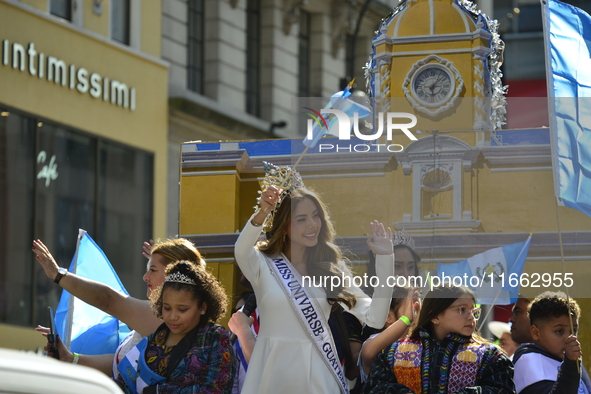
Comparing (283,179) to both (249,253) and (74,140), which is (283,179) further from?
(74,140)

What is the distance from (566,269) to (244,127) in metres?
14.8

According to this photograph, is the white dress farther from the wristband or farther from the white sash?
the wristband

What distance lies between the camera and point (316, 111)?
637 centimetres

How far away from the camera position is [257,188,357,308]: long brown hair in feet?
18.7

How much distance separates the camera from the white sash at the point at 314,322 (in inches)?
219

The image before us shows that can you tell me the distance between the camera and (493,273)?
6102 millimetres

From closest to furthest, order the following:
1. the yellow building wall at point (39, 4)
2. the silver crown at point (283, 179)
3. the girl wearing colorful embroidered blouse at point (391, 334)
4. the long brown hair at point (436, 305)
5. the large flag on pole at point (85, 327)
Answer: the long brown hair at point (436, 305)
the girl wearing colorful embroidered blouse at point (391, 334)
the silver crown at point (283, 179)
the large flag on pole at point (85, 327)
the yellow building wall at point (39, 4)

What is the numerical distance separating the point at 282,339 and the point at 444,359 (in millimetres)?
794

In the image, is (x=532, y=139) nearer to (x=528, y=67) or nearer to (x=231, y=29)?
(x=231, y=29)

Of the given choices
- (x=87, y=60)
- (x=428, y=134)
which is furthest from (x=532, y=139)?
(x=87, y=60)

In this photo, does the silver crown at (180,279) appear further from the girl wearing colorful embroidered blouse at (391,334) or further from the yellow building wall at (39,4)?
the yellow building wall at (39,4)

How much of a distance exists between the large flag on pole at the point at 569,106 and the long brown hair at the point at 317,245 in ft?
Answer: 4.22

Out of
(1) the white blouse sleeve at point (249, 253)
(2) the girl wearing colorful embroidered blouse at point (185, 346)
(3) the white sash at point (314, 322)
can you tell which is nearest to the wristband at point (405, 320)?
(3) the white sash at point (314, 322)

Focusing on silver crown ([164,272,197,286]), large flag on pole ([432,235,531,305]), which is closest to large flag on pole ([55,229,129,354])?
silver crown ([164,272,197,286])
